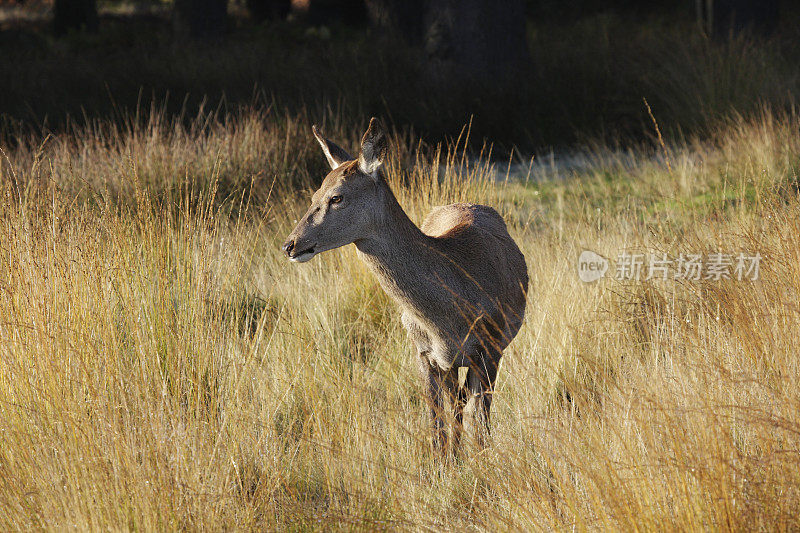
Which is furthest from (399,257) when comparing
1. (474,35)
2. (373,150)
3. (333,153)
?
(474,35)

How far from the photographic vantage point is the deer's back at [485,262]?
3.16m

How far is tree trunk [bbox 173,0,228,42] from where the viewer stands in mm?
16109

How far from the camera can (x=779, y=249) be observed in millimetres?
3691

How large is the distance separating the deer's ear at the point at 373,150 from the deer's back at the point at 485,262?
43 centimetres

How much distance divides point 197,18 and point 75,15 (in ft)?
20.8

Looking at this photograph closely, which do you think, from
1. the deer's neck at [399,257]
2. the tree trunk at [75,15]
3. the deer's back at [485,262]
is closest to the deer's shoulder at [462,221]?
the deer's back at [485,262]

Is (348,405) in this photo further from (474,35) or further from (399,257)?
(474,35)

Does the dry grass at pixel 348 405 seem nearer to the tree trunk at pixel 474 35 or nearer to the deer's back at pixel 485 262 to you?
the deer's back at pixel 485 262

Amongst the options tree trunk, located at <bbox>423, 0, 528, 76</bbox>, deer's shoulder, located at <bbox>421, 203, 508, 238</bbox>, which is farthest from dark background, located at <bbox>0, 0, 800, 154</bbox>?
deer's shoulder, located at <bbox>421, 203, 508, 238</bbox>

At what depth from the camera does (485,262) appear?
10.8 ft

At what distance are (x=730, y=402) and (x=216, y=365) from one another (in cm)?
198

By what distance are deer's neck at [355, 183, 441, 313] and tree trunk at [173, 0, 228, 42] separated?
1418 centimetres

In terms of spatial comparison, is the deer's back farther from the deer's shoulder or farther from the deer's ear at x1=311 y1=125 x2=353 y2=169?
the deer's ear at x1=311 y1=125 x2=353 y2=169

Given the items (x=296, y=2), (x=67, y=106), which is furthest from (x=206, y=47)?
(x=296, y=2)
